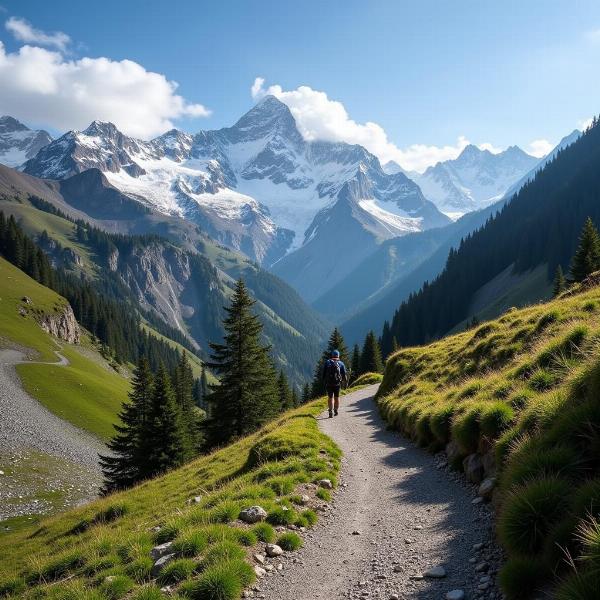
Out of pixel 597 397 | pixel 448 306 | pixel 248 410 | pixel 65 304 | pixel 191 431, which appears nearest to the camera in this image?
pixel 597 397

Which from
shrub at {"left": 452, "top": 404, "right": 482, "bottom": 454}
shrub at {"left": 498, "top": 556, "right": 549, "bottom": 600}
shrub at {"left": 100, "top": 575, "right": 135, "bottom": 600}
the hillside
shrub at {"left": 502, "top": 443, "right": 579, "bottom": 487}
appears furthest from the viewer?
the hillside

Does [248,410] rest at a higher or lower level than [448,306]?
lower

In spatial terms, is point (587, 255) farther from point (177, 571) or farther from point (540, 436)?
point (177, 571)

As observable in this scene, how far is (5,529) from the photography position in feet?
125

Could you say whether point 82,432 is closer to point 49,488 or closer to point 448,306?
point 49,488

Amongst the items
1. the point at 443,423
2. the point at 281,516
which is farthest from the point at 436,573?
the point at 443,423

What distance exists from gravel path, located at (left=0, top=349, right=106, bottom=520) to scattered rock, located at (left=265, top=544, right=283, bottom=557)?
143 ft

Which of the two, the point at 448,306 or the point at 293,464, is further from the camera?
the point at 448,306

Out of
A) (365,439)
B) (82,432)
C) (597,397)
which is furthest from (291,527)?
(82,432)

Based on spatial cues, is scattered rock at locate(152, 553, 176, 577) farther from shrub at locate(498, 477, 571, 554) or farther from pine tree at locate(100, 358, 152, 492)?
pine tree at locate(100, 358, 152, 492)

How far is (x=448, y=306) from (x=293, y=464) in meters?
159

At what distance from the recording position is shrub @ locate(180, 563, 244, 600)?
26.3 ft

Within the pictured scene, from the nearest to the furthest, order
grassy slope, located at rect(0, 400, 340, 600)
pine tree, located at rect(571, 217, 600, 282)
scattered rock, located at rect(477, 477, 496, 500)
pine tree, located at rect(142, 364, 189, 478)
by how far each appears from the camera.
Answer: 1. grassy slope, located at rect(0, 400, 340, 600)
2. scattered rock, located at rect(477, 477, 496, 500)
3. pine tree, located at rect(142, 364, 189, 478)
4. pine tree, located at rect(571, 217, 600, 282)

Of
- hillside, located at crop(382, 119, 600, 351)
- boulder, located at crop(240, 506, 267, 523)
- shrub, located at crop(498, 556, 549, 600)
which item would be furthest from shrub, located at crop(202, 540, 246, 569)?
hillside, located at crop(382, 119, 600, 351)
